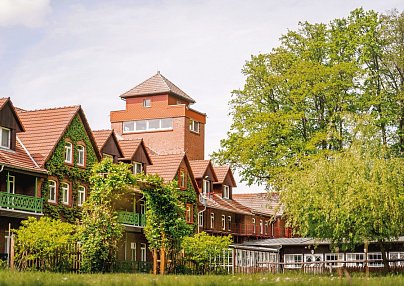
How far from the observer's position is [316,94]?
53375 mm

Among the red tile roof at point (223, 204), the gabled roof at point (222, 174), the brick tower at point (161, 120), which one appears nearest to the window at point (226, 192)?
the red tile roof at point (223, 204)

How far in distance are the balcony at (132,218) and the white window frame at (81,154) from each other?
4090 mm

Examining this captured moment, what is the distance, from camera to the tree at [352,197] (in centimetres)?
4234

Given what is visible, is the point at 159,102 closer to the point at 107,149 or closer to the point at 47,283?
the point at 107,149

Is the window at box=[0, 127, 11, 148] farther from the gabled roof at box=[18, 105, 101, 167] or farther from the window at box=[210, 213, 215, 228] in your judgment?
the window at box=[210, 213, 215, 228]

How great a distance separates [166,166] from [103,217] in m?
20.7

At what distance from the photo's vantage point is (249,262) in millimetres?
58219

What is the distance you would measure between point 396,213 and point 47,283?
3421 centimetres

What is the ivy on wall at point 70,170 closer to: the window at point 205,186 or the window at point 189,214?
the window at point 189,214

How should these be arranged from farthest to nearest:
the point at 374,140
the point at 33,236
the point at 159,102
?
the point at 159,102 < the point at 374,140 < the point at 33,236

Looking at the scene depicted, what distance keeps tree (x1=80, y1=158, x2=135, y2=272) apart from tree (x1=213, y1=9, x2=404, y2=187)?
1623 centimetres

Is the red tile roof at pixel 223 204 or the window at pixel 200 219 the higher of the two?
the red tile roof at pixel 223 204

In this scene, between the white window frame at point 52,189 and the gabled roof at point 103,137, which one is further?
the gabled roof at point 103,137

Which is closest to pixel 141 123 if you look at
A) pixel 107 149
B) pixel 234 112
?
pixel 234 112
